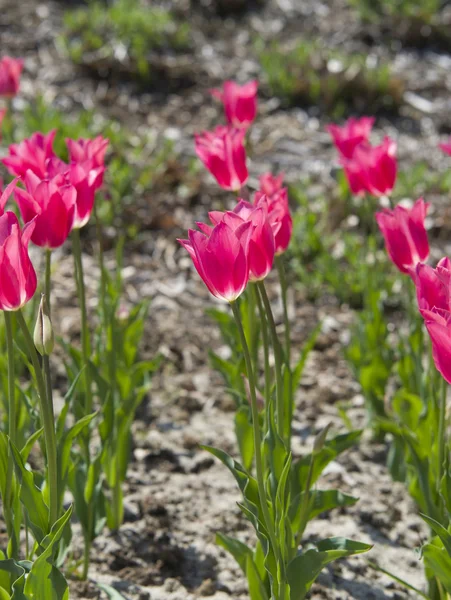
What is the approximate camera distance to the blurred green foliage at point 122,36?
5613 millimetres

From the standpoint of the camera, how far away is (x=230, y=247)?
4.55 ft

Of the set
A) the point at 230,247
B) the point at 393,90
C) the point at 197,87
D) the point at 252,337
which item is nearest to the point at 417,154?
the point at 393,90

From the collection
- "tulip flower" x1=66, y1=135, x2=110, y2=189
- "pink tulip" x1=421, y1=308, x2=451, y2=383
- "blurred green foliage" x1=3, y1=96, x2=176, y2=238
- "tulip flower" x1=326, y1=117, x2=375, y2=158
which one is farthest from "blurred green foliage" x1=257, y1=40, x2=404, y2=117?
"pink tulip" x1=421, y1=308, x2=451, y2=383

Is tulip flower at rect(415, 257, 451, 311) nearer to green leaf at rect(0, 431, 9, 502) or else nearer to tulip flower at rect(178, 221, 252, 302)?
tulip flower at rect(178, 221, 252, 302)

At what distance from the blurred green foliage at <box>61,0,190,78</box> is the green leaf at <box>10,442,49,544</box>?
14.6 ft

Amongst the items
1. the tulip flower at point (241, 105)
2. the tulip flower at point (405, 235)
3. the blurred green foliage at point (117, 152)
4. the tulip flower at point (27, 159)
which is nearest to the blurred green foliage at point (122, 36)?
the blurred green foliage at point (117, 152)

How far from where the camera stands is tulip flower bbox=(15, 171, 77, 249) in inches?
65.8

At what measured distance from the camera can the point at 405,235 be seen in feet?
6.27

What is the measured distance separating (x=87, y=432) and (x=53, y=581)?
64cm

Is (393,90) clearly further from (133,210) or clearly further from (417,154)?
(133,210)

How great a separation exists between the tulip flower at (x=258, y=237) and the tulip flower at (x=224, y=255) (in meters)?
0.05

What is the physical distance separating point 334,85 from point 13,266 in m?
4.35

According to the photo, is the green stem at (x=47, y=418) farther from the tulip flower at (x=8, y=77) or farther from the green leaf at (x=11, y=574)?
the tulip flower at (x=8, y=77)

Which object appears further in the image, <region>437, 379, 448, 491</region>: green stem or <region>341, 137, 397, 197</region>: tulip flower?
<region>341, 137, 397, 197</region>: tulip flower
